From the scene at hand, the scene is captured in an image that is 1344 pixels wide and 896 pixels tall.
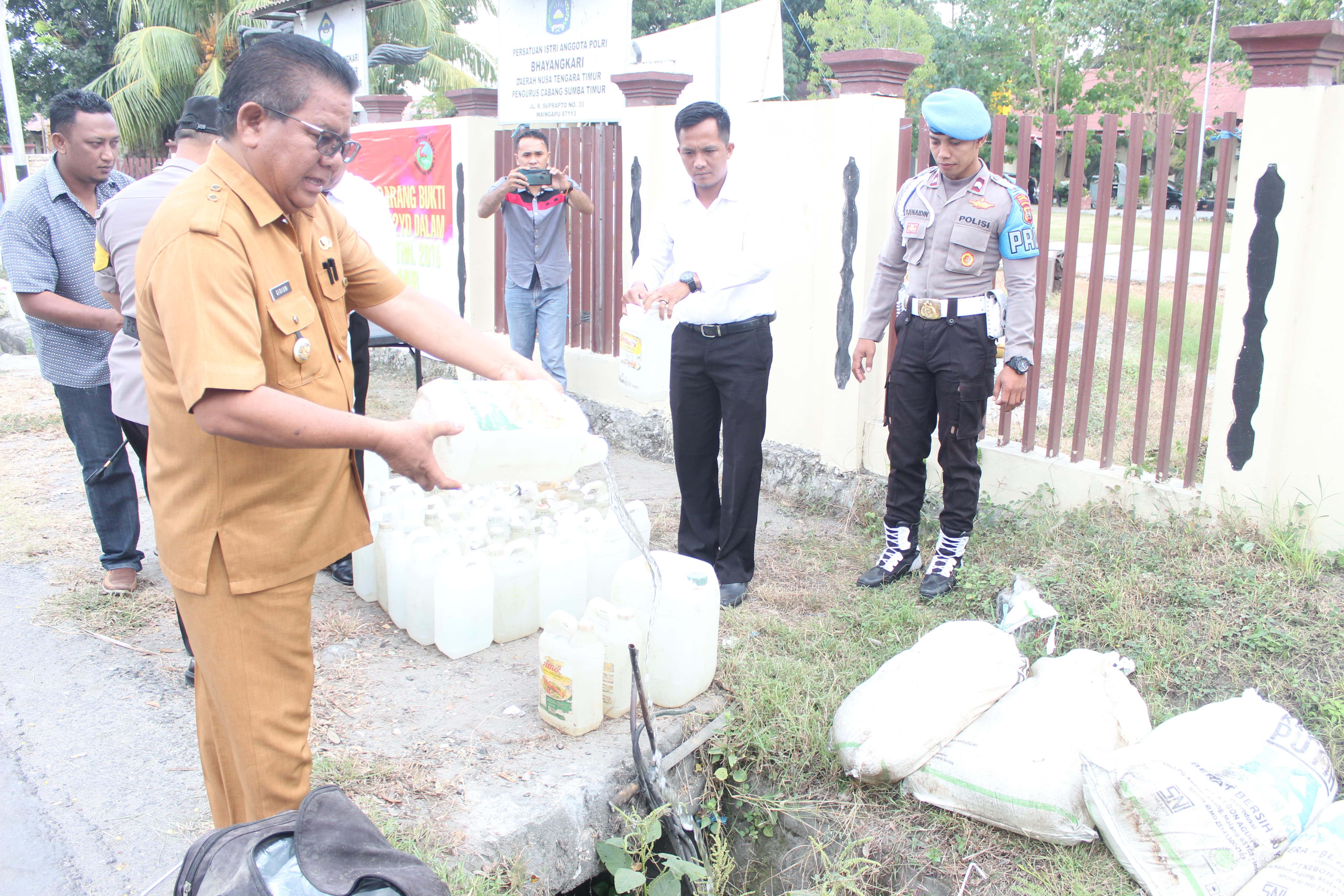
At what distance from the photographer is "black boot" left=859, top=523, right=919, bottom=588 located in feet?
13.2

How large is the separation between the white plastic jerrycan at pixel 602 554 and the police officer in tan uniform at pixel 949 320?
1.07 meters

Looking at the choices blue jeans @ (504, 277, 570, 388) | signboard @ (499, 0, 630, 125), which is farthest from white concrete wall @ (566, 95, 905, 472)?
Answer: signboard @ (499, 0, 630, 125)

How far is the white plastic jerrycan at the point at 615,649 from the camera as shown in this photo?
120 inches

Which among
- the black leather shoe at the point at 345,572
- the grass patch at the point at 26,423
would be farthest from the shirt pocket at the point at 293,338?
the grass patch at the point at 26,423

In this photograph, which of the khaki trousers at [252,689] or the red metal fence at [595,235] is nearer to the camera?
the khaki trousers at [252,689]

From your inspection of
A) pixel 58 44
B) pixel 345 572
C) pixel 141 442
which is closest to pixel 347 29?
pixel 345 572

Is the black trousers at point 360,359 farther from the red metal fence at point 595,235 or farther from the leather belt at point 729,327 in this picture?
the red metal fence at point 595,235

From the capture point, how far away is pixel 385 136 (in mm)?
8367

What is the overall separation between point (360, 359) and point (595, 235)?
2.56 meters

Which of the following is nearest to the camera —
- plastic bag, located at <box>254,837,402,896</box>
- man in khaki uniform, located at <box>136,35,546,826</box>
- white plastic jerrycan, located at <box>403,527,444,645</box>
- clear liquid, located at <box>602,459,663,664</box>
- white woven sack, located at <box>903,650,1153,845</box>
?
plastic bag, located at <box>254,837,402,896</box>

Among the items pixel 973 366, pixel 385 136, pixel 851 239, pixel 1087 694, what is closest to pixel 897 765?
pixel 1087 694

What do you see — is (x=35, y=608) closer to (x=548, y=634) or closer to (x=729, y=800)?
(x=548, y=634)

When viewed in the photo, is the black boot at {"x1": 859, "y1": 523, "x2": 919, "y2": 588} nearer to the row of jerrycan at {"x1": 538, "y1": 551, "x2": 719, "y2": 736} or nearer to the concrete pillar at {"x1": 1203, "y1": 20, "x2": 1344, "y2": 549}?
the row of jerrycan at {"x1": 538, "y1": 551, "x2": 719, "y2": 736}

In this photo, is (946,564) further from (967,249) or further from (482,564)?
(482,564)
